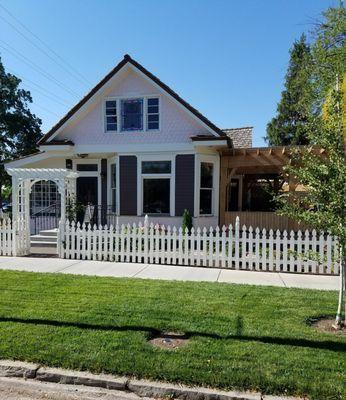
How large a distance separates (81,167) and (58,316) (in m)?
11.4

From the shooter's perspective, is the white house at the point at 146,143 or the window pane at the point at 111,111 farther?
the window pane at the point at 111,111

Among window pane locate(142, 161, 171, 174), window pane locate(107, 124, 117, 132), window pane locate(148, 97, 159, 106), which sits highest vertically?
window pane locate(148, 97, 159, 106)

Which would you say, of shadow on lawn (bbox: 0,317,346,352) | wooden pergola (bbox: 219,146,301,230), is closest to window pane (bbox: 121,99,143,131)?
wooden pergola (bbox: 219,146,301,230)

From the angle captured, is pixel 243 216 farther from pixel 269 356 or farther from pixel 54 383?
pixel 54 383

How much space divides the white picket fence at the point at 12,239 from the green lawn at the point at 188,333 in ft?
12.4

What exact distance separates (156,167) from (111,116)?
2.82m

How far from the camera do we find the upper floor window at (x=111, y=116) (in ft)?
49.1

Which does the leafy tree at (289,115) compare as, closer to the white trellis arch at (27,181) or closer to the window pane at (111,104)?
the window pane at (111,104)

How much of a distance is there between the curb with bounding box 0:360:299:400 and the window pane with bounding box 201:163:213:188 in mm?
10770

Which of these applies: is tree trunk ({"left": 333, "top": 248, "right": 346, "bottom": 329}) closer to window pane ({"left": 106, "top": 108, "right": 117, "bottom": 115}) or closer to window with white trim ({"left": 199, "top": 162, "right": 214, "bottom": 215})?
window with white trim ({"left": 199, "top": 162, "right": 214, "bottom": 215})

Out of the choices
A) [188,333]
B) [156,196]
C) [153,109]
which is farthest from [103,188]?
[188,333]

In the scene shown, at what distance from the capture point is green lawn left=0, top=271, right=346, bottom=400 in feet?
12.8

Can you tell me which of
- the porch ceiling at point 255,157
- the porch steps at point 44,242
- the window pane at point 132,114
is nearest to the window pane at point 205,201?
the porch ceiling at point 255,157

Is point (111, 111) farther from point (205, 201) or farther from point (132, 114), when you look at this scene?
point (205, 201)
